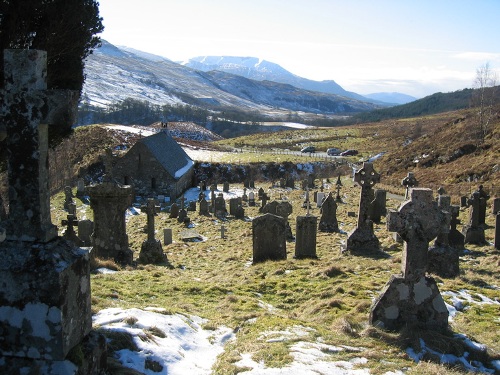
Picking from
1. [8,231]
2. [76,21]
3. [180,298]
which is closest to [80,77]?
[76,21]

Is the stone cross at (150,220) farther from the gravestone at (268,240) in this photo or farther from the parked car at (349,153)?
the parked car at (349,153)

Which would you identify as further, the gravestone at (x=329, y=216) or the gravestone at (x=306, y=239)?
the gravestone at (x=329, y=216)

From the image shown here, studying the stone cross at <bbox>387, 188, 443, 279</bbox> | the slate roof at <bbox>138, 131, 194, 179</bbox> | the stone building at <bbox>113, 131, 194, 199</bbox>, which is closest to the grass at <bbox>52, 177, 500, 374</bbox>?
the stone cross at <bbox>387, 188, 443, 279</bbox>

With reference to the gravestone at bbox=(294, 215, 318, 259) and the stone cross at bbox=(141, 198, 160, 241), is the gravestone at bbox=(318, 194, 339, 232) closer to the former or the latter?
the gravestone at bbox=(294, 215, 318, 259)

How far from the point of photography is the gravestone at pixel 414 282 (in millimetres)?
6633

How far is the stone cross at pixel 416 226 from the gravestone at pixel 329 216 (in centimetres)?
1112

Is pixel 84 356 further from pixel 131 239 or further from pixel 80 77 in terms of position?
pixel 131 239

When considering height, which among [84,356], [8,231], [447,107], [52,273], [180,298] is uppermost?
[447,107]

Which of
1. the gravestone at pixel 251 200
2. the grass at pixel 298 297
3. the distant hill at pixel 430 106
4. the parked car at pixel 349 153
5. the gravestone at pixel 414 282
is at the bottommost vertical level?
the gravestone at pixel 251 200

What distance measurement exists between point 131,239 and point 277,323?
1433 centimetres

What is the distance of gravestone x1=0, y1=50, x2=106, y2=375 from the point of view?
3.78m

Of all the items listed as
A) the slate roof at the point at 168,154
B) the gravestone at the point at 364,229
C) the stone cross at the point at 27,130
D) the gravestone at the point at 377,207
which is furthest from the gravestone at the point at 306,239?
the slate roof at the point at 168,154

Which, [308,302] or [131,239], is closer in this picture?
[308,302]

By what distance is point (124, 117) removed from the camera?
140 metres
